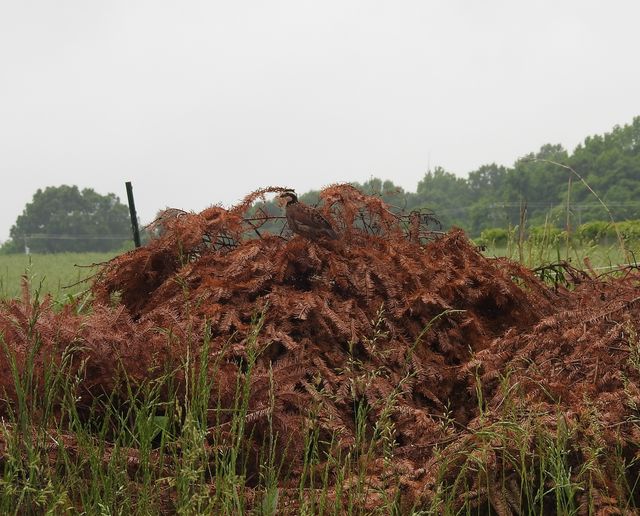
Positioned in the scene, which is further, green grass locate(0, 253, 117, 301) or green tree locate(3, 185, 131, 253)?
green tree locate(3, 185, 131, 253)

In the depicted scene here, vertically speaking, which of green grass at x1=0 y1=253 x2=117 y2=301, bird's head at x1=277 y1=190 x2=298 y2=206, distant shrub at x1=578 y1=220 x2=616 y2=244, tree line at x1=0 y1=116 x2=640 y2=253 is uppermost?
tree line at x1=0 y1=116 x2=640 y2=253

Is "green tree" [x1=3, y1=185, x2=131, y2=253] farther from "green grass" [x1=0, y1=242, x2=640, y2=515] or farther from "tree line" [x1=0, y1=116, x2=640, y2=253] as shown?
"green grass" [x1=0, y1=242, x2=640, y2=515]

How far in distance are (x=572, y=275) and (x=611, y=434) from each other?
7.41 feet

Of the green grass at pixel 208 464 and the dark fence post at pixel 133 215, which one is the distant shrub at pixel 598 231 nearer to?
the dark fence post at pixel 133 215

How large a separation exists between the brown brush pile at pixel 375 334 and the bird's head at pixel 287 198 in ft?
0.74

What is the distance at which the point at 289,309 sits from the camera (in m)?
3.80

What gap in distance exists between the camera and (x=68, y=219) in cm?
6353

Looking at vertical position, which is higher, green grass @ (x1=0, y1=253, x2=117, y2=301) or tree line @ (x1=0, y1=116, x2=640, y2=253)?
tree line @ (x1=0, y1=116, x2=640, y2=253)

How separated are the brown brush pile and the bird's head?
226 millimetres

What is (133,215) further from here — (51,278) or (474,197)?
(474,197)

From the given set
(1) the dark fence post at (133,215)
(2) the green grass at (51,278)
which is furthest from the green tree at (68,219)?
(1) the dark fence post at (133,215)

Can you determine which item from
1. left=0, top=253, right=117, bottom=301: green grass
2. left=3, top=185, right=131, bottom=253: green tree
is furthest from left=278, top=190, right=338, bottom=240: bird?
left=3, top=185, right=131, bottom=253: green tree

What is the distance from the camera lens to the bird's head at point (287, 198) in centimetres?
425

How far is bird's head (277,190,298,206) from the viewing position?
4.25 m
